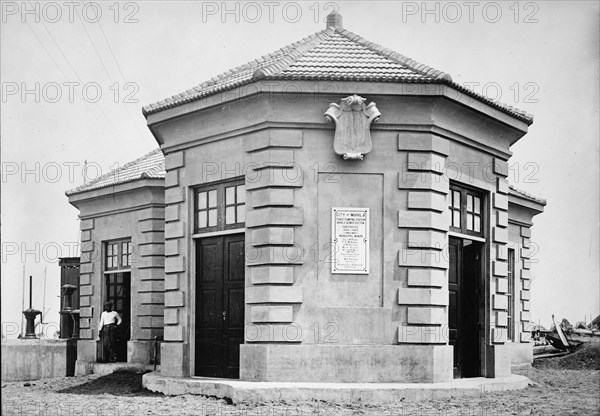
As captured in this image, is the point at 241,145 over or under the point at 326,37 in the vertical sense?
under

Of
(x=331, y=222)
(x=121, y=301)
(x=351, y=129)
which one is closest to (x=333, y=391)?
(x=331, y=222)

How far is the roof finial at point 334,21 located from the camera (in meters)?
16.2

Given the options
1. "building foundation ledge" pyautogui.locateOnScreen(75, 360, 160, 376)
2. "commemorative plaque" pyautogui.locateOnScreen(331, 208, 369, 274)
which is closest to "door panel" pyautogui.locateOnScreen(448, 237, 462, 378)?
"commemorative plaque" pyautogui.locateOnScreen(331, 208, 369, 274)

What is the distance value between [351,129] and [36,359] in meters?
14.5

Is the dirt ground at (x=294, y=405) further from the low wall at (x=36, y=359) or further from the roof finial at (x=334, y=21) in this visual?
the roof finial at (x=334, y=21)

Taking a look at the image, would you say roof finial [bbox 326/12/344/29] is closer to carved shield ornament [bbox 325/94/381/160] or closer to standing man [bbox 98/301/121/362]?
carved shield ornament [bbox 325/94/381/160]

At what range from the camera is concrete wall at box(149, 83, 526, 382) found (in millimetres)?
13172

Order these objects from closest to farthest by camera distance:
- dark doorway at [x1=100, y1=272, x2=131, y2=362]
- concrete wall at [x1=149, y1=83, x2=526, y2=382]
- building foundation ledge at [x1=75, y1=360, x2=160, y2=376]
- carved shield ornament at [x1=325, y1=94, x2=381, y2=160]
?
concrete wall at [x1=149, y1=83, x2=526, y2=382] → carved shield ornament at [x1=325, y1=94, x2=381, y2=160] → building foundation ledge at [x1=75, y1=360, x2=160, y2=376] → dark doorway at [x1=100, y1=272, x2=131, y2=362]

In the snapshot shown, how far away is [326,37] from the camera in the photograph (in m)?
15.5

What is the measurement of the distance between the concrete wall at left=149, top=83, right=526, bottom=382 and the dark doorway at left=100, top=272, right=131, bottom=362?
9727 mm

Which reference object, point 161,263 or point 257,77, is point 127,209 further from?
point 257,77

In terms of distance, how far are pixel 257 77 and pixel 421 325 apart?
5052mm

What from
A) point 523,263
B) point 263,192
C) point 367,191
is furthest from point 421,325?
point 523,263

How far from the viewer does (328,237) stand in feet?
44.2
